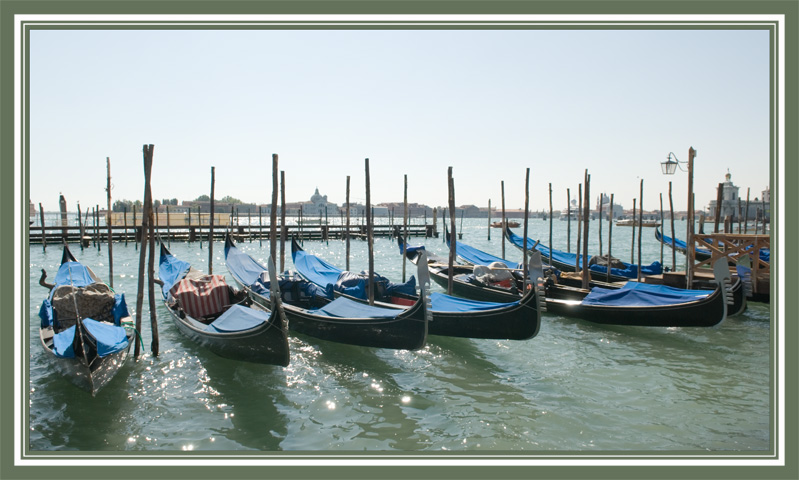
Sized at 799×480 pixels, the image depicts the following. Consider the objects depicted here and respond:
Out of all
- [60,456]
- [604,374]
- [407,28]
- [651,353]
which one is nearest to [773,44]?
[407,28]

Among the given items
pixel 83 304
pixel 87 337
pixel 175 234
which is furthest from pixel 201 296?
pixel 175 234

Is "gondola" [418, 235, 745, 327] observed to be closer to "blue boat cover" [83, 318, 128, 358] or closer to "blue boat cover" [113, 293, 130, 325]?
"blue boat cover" [83, 318, 128, 358]

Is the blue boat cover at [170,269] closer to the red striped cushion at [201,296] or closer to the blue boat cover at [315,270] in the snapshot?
the red striped cushion at [201,296]

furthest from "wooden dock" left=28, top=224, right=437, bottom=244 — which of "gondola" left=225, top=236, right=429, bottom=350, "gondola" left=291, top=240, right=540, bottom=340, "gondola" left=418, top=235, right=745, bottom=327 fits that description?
"gondola" left=418, top=235, right=745, bottom=327

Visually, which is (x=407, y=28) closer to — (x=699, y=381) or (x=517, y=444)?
(x=517, y=444)

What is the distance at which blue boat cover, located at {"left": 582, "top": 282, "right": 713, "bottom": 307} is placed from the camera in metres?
6.77

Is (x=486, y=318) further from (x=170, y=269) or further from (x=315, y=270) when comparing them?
(x=170, y=269)

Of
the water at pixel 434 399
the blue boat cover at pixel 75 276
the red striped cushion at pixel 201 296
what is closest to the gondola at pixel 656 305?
the water at pixel 434 399

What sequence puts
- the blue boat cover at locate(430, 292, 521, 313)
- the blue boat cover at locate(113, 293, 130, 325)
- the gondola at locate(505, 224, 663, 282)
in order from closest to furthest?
the blue boat cover at locate(113, 293, 130, 325), the blue boat cover at locate(430, 292, 521, 313), the gondola at locate(505, 224, 663, 282)

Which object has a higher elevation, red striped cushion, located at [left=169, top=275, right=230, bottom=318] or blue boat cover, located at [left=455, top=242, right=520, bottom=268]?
blue boat cover, located at [left=455, top=242, right=520, bottom=268]

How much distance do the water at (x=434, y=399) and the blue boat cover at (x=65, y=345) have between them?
43cm

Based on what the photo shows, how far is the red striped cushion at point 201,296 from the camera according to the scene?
6.72m

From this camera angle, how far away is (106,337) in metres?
4.55
